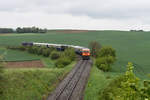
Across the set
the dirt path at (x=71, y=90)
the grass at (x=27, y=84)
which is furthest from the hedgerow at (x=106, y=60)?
the grass at (x=27, y=84)

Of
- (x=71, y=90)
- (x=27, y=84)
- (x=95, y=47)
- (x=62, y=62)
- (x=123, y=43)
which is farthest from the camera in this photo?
(x=123, y=43)

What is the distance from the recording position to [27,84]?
19.4 m

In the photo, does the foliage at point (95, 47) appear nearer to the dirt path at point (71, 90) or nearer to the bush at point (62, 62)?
the bush at point (62, 62)

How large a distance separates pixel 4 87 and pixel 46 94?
4.83m

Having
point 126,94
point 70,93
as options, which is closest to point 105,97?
point 70,93

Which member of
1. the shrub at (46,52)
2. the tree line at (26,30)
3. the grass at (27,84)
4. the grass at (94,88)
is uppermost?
the tree line at (26,30)

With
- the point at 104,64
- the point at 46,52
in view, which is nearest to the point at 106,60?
the point at 104,64

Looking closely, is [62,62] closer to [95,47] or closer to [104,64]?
[104,64]

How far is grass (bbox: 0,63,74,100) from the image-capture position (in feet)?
55.5

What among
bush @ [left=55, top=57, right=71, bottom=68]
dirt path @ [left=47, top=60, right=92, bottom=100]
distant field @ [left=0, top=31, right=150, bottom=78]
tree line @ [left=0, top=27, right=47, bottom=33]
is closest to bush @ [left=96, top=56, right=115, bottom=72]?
distant field @ [left=0, top=31, right=150, bottom=78]

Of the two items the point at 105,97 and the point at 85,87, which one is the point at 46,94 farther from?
the point at 105,97

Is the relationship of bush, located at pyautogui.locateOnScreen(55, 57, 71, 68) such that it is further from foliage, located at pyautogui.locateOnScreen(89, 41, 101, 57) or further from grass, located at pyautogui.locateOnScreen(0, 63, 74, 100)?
foliage, located at pyautogui.locateOnScreen(89, 41, 101, 57)

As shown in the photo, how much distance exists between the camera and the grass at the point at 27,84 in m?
16.9

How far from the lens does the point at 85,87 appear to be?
2189 cm
